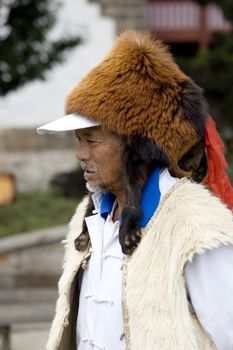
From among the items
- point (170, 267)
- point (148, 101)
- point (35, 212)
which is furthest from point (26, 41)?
point (170, 267)

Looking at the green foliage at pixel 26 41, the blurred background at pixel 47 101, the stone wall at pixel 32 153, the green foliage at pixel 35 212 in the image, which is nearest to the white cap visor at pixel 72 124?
the blurred background at pixel 47 101

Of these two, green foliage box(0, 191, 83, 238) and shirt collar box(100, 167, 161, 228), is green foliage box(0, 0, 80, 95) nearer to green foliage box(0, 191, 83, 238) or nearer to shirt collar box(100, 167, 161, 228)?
green foliage box(0, 191, 83, 238)

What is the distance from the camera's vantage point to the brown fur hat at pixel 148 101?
2.73 meters

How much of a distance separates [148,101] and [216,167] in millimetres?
283

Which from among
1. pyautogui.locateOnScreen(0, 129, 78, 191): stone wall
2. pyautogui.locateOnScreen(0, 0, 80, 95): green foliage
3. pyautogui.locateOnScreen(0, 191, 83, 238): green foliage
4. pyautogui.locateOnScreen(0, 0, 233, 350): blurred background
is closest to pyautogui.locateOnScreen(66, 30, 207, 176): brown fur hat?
pyautogui.locateOnScreen(0, 0, 233, 350): blurred background

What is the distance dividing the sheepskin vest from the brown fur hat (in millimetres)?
134

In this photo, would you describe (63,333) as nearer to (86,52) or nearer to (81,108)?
(81,108)

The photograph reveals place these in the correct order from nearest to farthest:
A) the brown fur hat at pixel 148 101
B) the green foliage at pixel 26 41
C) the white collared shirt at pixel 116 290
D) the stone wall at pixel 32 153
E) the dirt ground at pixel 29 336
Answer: the white collared shirt at pixel 116 290 → the brown fur hat at pixel 148 101 → the dirt ground at pixel 29 336 → the green foliage at pixel 26 41 → the stone wall at pixel 32 153

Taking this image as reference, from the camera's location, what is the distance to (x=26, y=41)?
414 inches

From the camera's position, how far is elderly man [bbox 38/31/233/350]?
2617mm

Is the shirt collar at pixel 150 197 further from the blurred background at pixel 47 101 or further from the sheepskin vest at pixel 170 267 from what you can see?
the blurred background at pixel 47 101

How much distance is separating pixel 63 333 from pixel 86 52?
36.7 ft

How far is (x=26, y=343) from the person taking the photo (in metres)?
7.37

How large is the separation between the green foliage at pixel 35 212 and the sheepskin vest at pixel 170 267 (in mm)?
7547
